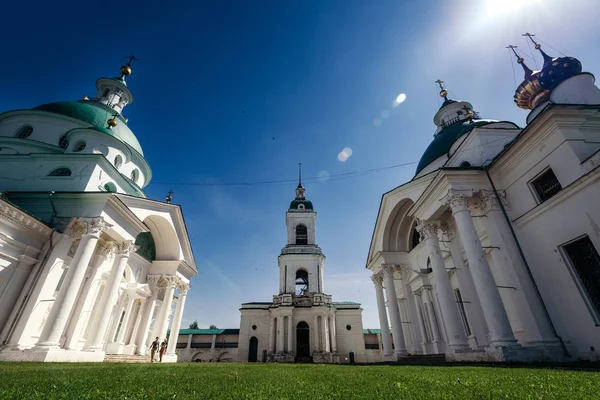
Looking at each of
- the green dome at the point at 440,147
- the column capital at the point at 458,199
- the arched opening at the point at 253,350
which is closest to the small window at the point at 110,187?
→ the column capital at the point at 458,199

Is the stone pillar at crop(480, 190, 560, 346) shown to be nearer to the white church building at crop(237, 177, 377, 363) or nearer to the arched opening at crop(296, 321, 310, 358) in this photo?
the white church building at crop(237, 177, 377, 363)

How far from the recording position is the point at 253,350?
114ft

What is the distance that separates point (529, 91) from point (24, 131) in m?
35.2

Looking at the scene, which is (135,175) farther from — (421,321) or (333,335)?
(333,335)

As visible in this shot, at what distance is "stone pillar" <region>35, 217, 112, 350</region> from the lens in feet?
35.4

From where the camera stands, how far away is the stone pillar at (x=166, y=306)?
2029 centimetres

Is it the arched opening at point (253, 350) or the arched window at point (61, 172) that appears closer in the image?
the arched window at point (61, 172)

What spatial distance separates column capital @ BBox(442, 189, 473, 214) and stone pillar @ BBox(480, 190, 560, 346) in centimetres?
82

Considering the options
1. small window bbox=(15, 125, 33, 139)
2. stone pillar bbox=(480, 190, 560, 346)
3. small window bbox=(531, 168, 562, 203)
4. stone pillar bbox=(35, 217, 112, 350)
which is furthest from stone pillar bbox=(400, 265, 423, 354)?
small window bbox=(15, 125, 33, 139)

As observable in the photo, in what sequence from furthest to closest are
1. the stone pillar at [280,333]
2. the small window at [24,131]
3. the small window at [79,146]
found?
the stone pillar at [280,333], the small window at [24,131], the small window at [79,146]

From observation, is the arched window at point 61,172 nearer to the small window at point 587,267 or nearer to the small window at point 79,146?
the small window at point 79,146

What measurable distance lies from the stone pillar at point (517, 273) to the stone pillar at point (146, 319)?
21521 millimetres

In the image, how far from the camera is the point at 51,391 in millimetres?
3281

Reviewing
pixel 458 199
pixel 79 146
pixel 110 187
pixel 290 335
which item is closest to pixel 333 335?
pixel 290 335
